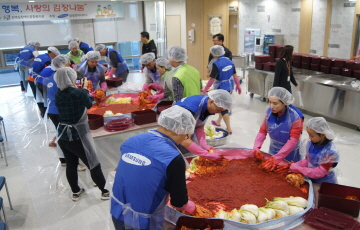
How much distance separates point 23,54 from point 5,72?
4847mm

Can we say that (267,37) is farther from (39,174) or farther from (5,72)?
(5,72)

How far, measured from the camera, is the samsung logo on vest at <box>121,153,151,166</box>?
1.69 m

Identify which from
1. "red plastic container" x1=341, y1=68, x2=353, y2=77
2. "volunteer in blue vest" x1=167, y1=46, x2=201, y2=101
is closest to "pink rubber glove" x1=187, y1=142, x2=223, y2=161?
"volunteer in blue vest" x1=167, y1=46, x2=201, y2=101

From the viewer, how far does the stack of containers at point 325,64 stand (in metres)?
5.81

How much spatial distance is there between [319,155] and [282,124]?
48 cm

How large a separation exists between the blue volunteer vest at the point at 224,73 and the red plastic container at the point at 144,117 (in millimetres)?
1479

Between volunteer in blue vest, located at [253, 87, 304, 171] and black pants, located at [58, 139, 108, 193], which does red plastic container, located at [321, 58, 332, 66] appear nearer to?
volunteer in blue vest, located at [253, 87, 304, 171]

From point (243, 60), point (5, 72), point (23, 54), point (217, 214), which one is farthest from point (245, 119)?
point (5, 72)

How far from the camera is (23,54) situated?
7398 millimetres

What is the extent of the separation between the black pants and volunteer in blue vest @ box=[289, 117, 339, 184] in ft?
6.36

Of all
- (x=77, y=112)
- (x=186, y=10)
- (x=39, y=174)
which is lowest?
(x=39, y=174)

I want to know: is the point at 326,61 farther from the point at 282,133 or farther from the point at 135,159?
the point at 135,159

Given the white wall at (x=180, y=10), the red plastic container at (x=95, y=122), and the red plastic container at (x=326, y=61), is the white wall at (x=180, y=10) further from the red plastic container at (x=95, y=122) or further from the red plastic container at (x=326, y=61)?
the red plastic container at (x=95, y=122)

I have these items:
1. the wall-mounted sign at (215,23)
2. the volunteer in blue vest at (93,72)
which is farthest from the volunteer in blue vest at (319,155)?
the wall-mounted sign at (215,23)
